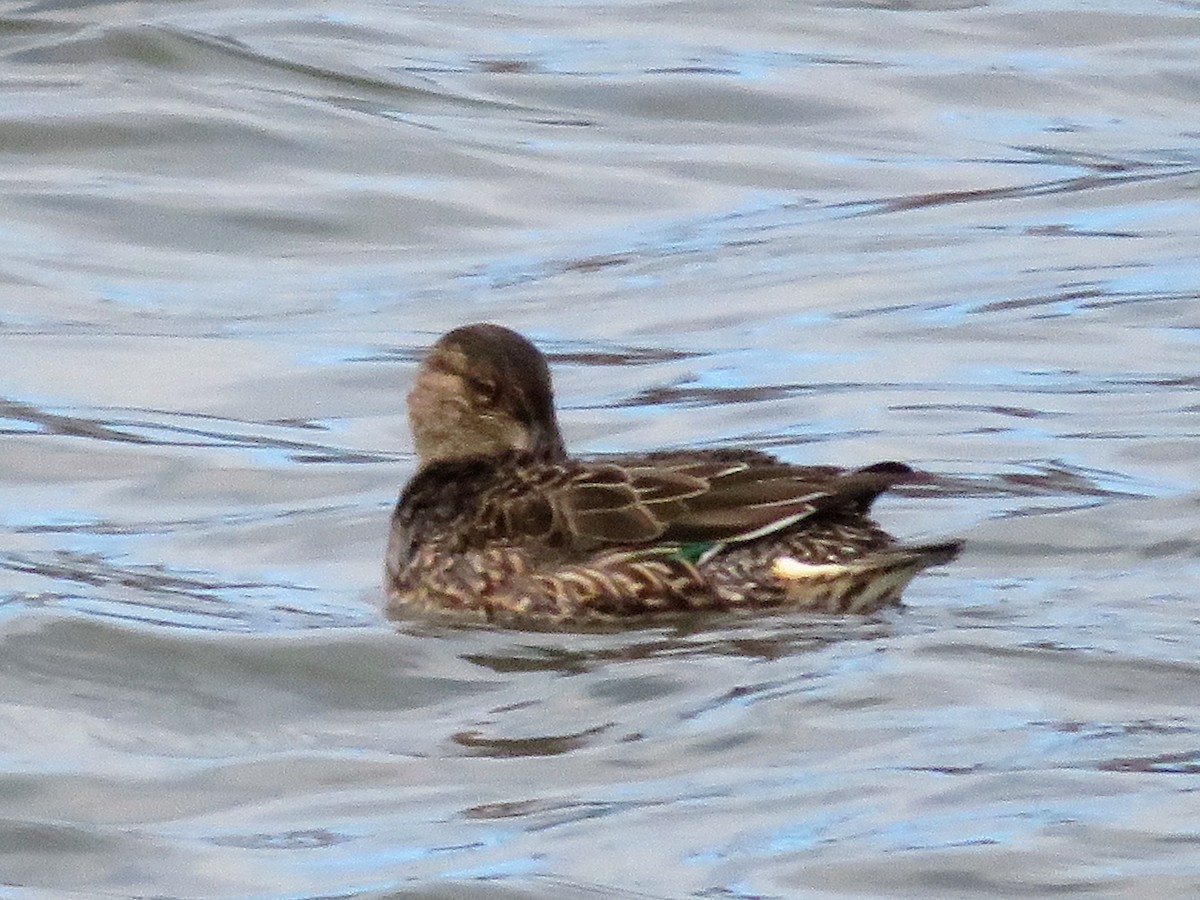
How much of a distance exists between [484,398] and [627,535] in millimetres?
806

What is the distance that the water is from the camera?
7719 millimetres

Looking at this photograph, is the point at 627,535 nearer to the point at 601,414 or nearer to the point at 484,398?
the point at 484,398

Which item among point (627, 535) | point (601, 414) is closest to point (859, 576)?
point (627, 535)

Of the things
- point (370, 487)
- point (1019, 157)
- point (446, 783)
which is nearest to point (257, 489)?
point (370, 487)

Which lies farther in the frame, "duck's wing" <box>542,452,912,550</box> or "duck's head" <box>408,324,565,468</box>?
"duck's head" <box>408,324,565,468</box>

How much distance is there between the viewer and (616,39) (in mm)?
19453

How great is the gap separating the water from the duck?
152 millimetres

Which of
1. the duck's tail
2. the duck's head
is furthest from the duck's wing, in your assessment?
the duck's head

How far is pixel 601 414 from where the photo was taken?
1278 centimetres

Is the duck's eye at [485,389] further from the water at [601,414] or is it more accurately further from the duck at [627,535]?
the water at [601,414]

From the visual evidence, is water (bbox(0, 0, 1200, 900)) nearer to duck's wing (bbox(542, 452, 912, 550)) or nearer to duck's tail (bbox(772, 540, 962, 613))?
duck's tail (bbox(772, 540, 962, 613))

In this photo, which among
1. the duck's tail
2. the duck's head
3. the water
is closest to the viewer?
the water

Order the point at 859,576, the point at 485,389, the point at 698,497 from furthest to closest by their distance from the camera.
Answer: the point at 485,389 → the point at 698,497 → the point at 859,576

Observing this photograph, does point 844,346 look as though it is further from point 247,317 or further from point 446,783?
point 446,783
